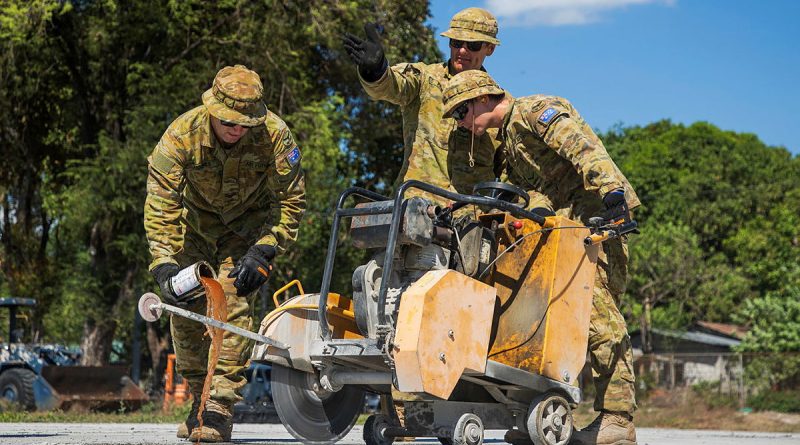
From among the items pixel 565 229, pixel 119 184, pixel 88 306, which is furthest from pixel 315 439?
pixel 88 306

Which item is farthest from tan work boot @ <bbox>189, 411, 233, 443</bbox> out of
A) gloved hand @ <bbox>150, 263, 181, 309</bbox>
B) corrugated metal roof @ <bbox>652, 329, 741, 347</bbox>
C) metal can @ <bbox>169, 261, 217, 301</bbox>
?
corrugated metal roof @ <bbox>652, 329, 741, 347</bbox>

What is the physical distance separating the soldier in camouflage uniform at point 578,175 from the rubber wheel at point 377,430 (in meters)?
1.12

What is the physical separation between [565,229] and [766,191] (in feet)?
169

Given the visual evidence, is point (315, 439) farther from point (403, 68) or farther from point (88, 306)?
point (88, 306)

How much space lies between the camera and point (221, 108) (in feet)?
20.9

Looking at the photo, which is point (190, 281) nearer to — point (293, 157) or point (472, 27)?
point (293, 157)

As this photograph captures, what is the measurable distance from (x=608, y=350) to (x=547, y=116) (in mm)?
1360

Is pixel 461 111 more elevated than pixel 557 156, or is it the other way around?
pixel 461 111

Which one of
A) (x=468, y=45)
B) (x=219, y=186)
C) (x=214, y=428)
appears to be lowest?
(x=214, y=428)

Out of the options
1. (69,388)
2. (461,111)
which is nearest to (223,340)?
(461,111)

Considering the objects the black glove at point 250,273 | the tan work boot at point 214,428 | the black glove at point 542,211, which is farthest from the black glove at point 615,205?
the tan work boot at point 214,428

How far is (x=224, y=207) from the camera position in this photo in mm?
6961

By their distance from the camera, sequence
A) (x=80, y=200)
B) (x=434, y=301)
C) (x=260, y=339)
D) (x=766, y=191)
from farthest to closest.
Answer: (x=766, y=191) → (x=80, y=200) → (x=260, y=339) → (x=434, y=301)

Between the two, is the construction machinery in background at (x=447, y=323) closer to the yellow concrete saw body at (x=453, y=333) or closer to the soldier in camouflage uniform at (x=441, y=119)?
the yellow concrete saw body at (x=453, y=333)
